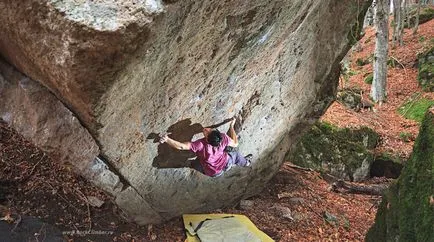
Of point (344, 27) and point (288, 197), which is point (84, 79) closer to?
point (344, 27)

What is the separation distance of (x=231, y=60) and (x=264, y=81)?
1200 millimetres

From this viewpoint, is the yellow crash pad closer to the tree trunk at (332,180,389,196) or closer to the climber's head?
the climber's head

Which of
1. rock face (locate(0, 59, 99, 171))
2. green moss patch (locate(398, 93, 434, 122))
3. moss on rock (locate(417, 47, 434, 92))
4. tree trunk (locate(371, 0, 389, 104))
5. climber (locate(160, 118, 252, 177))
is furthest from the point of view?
moss on rock (locate(417, 47, 434, 92))

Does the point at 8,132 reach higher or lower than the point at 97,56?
lower

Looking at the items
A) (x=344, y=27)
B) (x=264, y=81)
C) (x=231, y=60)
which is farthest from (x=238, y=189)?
(x=344, y=27)

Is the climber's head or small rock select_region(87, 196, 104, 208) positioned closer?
the climber's head

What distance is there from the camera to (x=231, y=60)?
5812mm

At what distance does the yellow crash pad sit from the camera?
670 cm

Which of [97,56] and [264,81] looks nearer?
[97,56]

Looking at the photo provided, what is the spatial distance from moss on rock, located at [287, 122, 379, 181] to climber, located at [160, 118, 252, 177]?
433 cm

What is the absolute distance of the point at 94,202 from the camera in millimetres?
6738

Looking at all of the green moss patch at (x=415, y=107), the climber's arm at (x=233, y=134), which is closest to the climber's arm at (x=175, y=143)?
the climber's arm at (x=233, y=134)

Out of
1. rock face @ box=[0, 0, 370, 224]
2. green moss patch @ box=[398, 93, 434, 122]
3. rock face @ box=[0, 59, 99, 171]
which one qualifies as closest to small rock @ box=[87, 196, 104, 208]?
rock face @ box=[0, 0, 370, 224]

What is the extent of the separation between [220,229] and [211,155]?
145 centimetres
